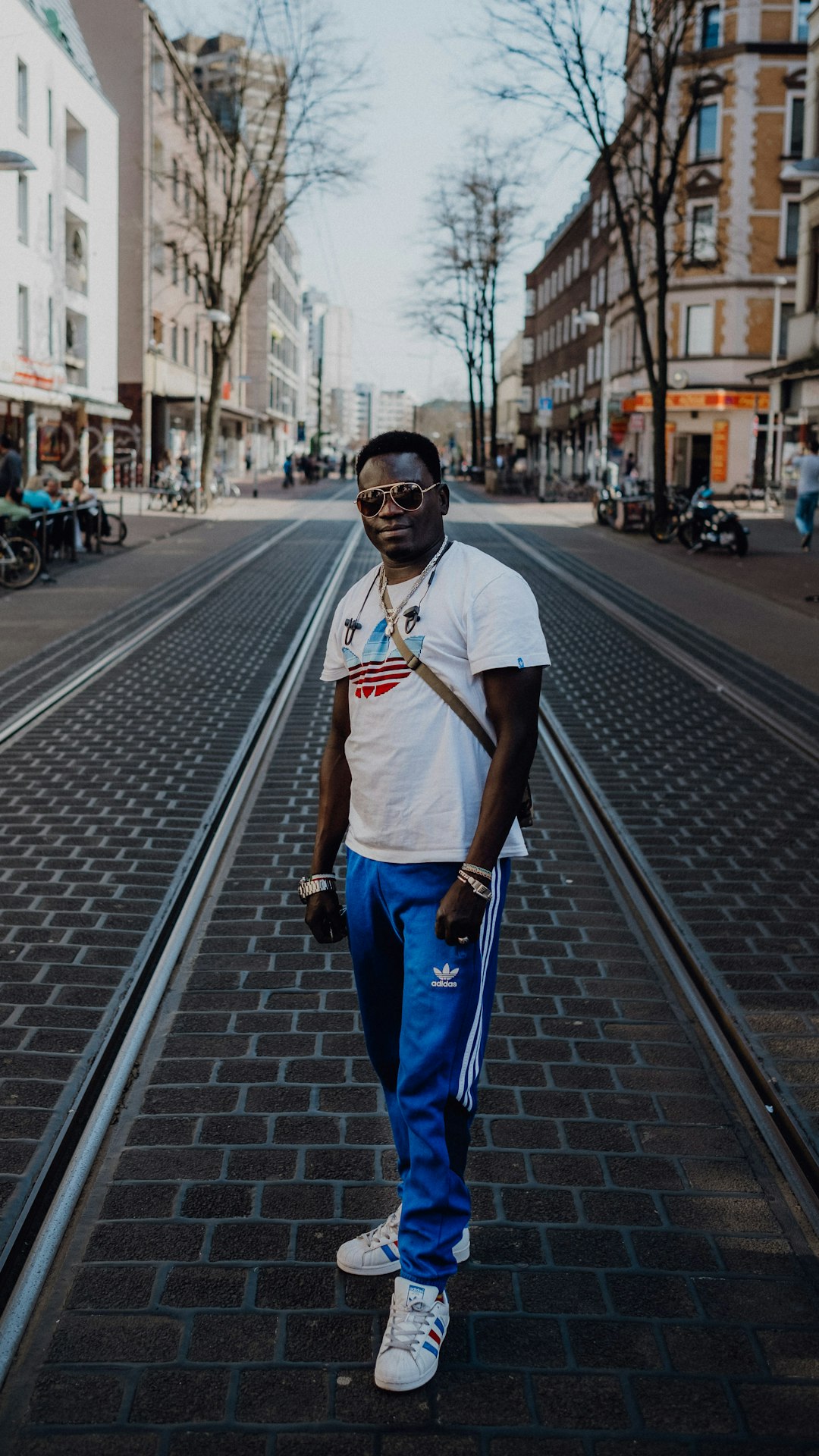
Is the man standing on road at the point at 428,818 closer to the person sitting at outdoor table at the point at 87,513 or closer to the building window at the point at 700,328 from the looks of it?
the person sitting at outdoor table at the point at 87,513

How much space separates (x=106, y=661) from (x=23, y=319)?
2807 cm

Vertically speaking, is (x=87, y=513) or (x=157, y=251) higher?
(x=157, y=251)

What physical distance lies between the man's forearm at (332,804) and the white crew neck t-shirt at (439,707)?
0.24m

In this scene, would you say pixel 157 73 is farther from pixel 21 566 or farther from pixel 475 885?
pixel 475 885

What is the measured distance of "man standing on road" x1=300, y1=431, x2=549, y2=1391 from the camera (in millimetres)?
3020

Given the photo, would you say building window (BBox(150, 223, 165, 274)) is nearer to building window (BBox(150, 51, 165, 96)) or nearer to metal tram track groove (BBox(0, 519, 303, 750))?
building window (BBox(150, 51, 165, 96))

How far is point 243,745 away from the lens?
9344 millimetres

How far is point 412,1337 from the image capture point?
297 centimetres

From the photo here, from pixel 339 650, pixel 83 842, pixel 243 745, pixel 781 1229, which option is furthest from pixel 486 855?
pixel 243 745

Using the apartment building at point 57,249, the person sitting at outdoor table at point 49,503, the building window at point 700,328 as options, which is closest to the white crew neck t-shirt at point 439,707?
the person sitting at outdoor table at point 49,503

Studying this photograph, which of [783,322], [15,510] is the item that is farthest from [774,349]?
[15,510]

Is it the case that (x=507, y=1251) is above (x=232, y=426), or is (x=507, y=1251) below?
below

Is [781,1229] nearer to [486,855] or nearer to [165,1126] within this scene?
[486,855]

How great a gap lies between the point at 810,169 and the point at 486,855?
62.3ft
